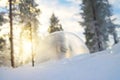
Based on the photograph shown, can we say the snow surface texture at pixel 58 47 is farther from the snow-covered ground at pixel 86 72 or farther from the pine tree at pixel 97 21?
the snow-covered ground at pixel 86 72

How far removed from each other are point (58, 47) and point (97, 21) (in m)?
6.79

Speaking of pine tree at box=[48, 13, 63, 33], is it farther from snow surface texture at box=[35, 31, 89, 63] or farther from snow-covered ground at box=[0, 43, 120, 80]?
snow-covered ground at box=[0, 43, 120, 80]

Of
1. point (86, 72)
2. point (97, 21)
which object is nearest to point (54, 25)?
point (97, 21)

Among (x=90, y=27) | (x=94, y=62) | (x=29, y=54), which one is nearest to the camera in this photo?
(x=94, y=62)

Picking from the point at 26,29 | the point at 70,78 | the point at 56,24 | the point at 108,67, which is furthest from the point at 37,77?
the point at 56,24

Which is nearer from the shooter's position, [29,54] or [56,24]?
[29,54]

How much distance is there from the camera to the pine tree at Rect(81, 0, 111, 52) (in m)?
33.8

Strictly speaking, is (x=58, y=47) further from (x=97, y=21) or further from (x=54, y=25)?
(x=54, y=25)

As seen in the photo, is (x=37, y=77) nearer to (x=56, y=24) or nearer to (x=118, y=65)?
(x=118, y=65)

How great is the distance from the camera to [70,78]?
1325 centimetres

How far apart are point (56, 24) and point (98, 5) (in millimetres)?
22973

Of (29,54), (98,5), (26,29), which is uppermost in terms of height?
(98,5)

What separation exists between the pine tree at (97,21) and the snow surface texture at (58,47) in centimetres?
295

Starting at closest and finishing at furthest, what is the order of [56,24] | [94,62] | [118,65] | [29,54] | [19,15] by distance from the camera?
1. [118,65]
2. [94,62]
3. [19,15]
4. [29,54]
5. [56,24]
